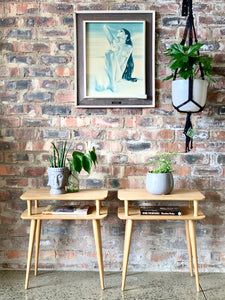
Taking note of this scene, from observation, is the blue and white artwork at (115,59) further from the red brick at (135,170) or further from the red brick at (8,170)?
the red brick at (8,170)

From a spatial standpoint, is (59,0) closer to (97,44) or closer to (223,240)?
(97,44)

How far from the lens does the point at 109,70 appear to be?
2.55 meters

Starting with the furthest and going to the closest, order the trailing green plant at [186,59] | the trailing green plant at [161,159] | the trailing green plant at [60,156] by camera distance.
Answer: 1. the trailing green plant at [161,159]
2. the trailing green plant at [60,156]
3. the trailing green plant at [186,59]

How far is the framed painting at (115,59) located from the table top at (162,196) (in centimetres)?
65

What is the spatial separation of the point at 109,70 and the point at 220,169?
3.62 feet

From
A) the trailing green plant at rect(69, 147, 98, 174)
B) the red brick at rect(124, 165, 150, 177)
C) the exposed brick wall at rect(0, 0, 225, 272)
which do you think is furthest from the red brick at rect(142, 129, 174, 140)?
the trailing green plant at rect(69, 147, 98, 174)

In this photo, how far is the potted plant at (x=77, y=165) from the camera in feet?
7.59

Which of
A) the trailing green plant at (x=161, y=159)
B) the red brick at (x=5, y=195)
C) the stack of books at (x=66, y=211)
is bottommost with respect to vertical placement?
the stack of books at (x=66, y=211)

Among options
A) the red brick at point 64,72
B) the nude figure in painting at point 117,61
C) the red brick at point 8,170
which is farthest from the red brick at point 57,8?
the red brick at point 8,170

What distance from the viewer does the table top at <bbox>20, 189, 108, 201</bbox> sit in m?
2.24

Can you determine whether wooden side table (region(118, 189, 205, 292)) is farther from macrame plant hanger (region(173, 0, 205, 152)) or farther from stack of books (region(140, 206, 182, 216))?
macrame plant hanger (region(173, 0, 205, 152))

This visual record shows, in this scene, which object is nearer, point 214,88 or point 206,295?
point 206,295

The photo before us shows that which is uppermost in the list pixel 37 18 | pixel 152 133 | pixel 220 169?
pixel 37 18

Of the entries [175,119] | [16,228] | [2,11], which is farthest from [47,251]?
[2,11]
